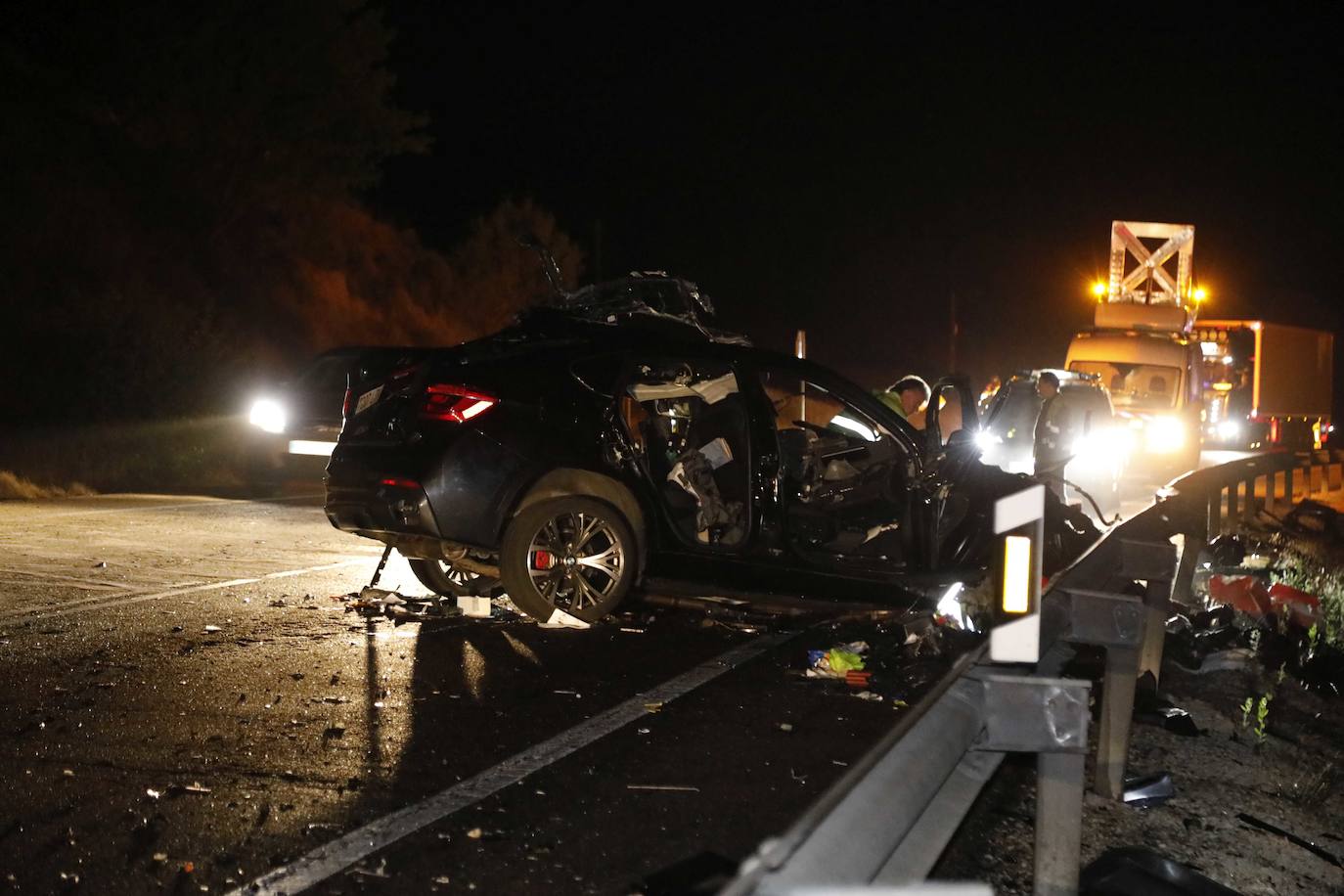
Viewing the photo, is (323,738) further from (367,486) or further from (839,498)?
(839,498)

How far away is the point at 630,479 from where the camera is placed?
8258 millimetres

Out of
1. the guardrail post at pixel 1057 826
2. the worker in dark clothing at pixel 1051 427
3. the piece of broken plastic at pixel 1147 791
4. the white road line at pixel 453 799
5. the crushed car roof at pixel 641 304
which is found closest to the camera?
the guardrail post at pixel 1057 826

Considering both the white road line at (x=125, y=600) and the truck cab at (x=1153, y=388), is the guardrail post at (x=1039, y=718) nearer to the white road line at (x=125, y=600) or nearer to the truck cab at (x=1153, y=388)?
the white road line at (x=125, y=600)

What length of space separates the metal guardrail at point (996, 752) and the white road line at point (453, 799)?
1.80m

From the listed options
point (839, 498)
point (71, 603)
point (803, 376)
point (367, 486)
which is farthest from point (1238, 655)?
point (71, 603)

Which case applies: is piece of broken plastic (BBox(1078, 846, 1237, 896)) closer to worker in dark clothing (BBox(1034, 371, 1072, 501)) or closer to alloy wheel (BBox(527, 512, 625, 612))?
alloy wheel (BBox(527, 512, 625, 612))

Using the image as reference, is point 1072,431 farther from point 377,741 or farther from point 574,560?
point 377,741

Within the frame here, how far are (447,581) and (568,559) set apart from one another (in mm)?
1264

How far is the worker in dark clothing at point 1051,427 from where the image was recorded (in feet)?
48.1

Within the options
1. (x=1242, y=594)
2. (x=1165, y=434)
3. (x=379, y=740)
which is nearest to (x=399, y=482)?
(x=379, y=740)

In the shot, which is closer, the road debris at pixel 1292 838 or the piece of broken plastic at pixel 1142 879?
the piece of broken plastic at pixel 1142 879

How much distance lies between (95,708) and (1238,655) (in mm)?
6225

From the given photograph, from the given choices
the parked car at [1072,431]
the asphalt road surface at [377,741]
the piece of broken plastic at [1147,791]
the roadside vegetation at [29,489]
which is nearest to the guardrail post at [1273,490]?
the parked car at [1072,431]

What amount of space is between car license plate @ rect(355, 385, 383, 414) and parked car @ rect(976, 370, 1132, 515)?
21.2 ft
